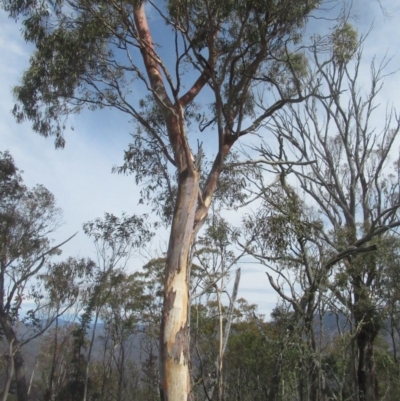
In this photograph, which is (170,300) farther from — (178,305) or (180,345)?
(180,345)

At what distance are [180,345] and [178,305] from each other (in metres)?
0.37

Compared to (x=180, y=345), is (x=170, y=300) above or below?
above

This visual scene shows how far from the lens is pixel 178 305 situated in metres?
4.22

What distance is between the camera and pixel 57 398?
17.4m

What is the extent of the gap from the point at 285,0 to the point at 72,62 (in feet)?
10.2

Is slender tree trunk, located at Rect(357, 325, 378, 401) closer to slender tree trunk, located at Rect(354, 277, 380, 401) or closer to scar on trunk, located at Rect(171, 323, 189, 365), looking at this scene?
slender tree trunk, located at Rect(354, 277, 380, 401)

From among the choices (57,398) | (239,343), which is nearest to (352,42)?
(239,343)

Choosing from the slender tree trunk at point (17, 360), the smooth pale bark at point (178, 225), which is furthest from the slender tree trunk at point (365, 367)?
the slender tree trunk at point (17, 360)

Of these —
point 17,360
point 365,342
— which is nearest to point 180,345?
point 365,342

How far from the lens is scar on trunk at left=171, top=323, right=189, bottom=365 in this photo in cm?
399

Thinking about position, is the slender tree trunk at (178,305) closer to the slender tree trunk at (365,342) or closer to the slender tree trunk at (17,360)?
the slender tree trunk at (365,342)

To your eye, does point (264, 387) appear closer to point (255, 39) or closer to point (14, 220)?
point (14, 220)

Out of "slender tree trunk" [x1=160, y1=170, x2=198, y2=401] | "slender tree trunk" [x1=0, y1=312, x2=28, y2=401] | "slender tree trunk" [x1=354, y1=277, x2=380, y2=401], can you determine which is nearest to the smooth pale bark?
"slender tree trunk" [x1=160, y1=170, x2=198, y2=401]

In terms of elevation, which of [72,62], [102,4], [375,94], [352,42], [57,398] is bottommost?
[57,398]
